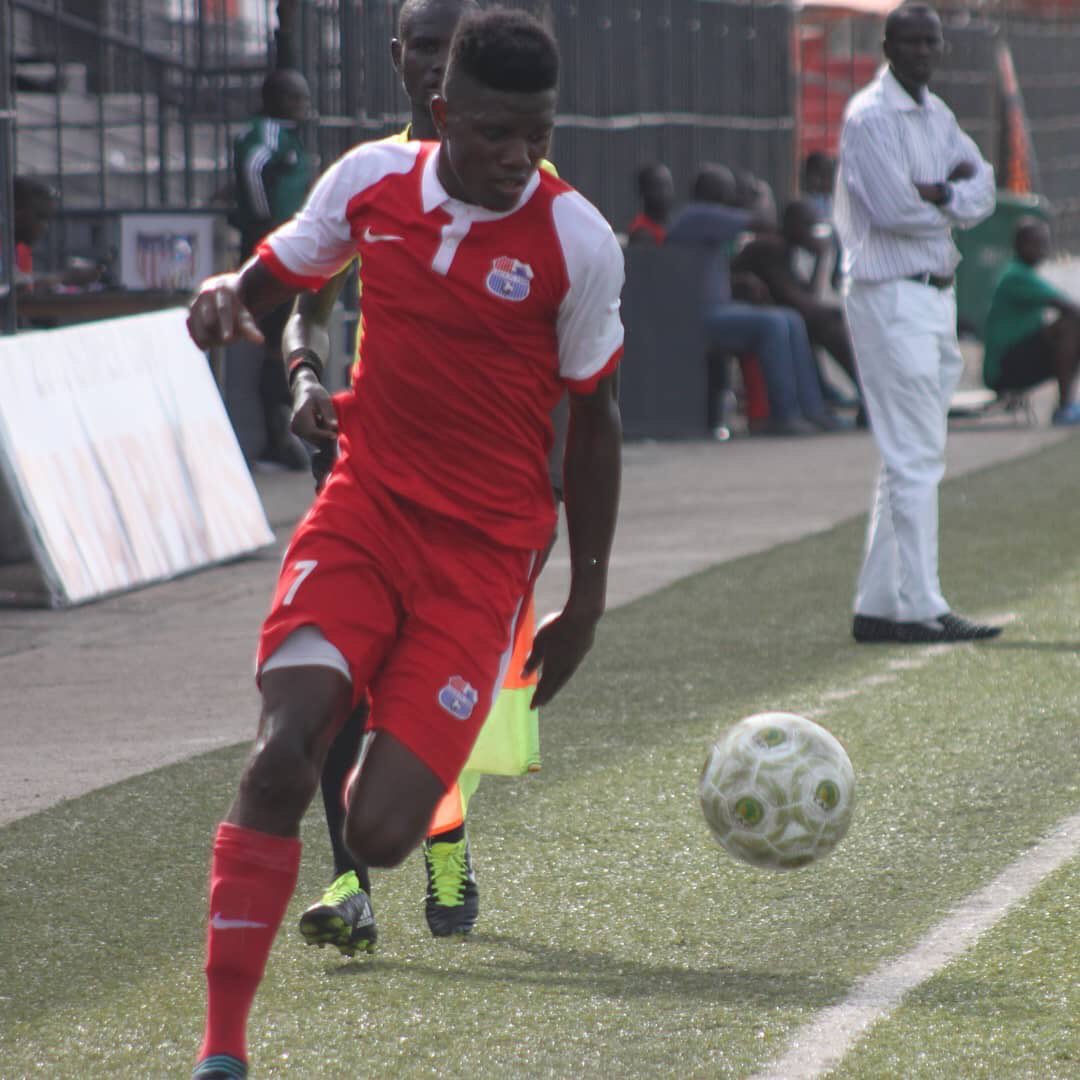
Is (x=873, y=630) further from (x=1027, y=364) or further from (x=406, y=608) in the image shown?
(x=1027, y=364)

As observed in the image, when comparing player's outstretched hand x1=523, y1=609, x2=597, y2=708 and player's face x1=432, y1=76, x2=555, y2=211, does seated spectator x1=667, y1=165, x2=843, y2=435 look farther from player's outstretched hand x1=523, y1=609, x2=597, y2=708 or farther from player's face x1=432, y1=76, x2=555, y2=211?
player's face x1=432, y1=76, x2=555, y2=211

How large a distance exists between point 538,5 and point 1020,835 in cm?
1430

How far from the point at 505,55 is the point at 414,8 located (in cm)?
95

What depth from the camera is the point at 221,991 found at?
3.68 meters

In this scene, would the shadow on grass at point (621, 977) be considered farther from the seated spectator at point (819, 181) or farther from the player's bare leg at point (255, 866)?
the seated spectator at point (819, 181)

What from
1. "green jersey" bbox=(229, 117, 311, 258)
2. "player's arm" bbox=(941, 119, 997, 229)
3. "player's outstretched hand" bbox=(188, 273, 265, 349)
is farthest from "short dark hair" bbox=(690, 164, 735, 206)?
"player's outstretched hand" bbox=(188, 273, 265, 349)

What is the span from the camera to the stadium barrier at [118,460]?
9.80 metres

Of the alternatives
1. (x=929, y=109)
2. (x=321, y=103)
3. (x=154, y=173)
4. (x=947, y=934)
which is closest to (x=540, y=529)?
(x=947, y=934)

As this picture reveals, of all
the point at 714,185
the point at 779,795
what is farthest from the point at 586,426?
the point at 714,185

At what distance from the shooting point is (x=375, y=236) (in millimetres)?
4059

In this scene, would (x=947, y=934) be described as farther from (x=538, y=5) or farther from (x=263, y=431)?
(x=538, y=5)

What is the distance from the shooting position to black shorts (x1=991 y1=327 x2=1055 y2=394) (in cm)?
1780

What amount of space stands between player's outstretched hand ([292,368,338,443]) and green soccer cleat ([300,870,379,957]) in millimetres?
995

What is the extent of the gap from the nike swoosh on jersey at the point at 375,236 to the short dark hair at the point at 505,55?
0.98ft
